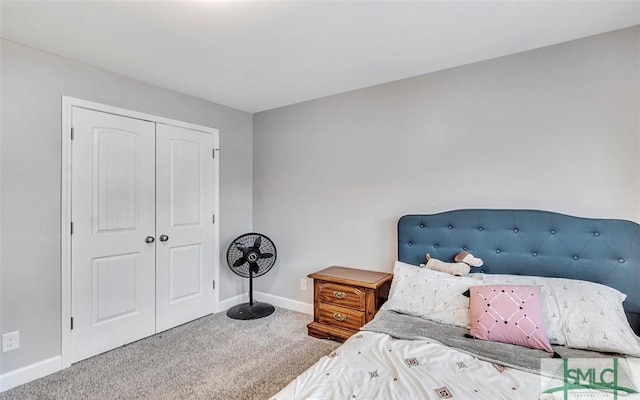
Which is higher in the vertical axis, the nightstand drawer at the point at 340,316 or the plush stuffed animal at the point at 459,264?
the plush stuffed animal at the point at 459,264

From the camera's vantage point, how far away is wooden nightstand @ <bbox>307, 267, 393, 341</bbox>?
102 inches

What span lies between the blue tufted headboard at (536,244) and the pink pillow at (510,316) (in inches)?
18.7

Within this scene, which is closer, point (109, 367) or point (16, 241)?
point (16, 241)

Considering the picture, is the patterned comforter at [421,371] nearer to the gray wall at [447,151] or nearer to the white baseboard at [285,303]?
the gray wall at [447,151]

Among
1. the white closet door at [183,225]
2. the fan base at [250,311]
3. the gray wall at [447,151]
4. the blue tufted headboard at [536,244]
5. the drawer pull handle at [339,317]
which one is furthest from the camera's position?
the fan base at [250,311]

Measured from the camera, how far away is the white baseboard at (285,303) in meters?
3.42

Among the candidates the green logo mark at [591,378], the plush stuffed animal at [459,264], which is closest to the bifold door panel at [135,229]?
the plush stuffed animal at [459,264]

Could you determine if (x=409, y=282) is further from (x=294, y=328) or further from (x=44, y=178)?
(x=44, y=178)

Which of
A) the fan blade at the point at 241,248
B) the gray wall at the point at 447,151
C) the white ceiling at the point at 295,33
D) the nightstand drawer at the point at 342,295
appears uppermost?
the white ceiling at the point at 295,33

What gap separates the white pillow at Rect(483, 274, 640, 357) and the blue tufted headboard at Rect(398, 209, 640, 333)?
0.18 m

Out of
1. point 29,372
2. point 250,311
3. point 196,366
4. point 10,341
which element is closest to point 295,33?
point 196,366

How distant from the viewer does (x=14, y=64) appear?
212 cm

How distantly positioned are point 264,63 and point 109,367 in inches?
104

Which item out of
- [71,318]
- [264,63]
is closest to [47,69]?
[264,63]
